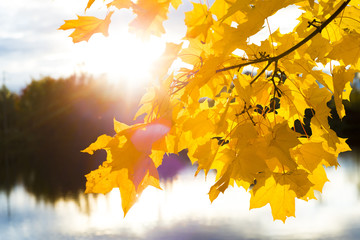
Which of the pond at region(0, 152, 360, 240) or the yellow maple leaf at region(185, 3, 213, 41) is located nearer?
the yellow maple leaf at region(185, 3, 213, 41)

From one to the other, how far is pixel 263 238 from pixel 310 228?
1286mm

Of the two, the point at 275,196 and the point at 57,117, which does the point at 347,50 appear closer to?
the point at 275,196

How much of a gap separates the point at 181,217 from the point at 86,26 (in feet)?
34.2

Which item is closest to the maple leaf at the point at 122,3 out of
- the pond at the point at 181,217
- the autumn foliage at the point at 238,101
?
the autumn foliage at the point at 238,101

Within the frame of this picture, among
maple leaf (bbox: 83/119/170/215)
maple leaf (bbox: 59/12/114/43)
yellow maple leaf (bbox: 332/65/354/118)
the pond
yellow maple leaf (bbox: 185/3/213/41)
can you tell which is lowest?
the pond

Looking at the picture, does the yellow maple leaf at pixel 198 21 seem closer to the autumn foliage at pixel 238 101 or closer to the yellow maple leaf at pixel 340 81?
the autumn foliage at pixel 238 101

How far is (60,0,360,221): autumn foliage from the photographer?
1.32 ft

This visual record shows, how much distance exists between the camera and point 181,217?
414 inches

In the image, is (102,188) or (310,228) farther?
(310,228)

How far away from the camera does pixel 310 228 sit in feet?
29.9

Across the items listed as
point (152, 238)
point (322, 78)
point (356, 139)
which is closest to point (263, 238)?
point (152, 238)

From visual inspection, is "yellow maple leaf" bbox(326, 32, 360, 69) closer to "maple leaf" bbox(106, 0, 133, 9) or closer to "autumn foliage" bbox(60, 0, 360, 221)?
"autumn foliage" bbox(60, 0, 360, 221)

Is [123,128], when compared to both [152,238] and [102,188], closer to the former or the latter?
[102,188]

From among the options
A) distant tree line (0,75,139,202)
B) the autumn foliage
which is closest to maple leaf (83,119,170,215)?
the autumn foliage
